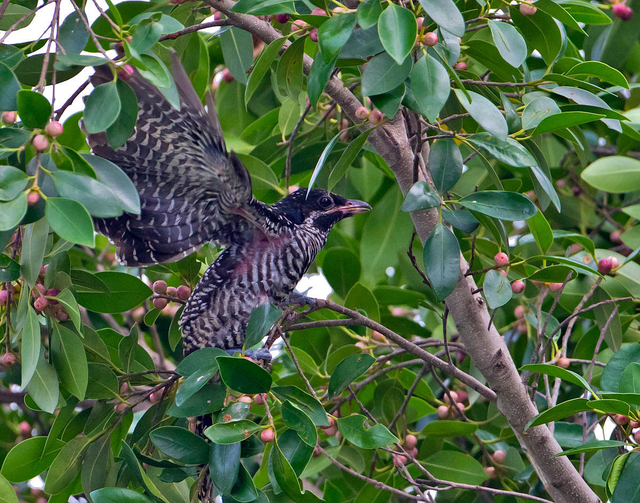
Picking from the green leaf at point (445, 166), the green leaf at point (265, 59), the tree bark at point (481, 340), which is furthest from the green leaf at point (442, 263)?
the green leaf at point (265, 59)

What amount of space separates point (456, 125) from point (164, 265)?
0.98 meters

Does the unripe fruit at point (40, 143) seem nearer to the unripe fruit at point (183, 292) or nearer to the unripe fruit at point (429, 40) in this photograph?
the unripe fruit at point (429, 40)

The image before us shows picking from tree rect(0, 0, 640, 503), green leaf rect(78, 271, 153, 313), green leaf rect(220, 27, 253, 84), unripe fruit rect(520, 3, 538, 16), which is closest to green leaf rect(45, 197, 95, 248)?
tree rect(0, 0, 640, 503)

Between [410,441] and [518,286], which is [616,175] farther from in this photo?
[410,441]

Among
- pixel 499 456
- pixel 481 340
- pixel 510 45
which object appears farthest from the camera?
pixel 499 456

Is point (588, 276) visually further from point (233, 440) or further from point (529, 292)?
point (233, 440)

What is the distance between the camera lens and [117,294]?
197cm

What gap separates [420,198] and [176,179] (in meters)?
0.76

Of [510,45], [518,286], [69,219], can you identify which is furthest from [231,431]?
[510,45]

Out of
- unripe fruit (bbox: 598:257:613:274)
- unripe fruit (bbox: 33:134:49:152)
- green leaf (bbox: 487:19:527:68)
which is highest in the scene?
green leaf (bbox: 487:19:527:68)

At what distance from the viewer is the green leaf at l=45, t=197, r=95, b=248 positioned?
111 cm

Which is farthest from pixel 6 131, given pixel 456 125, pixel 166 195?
pixel 456 125

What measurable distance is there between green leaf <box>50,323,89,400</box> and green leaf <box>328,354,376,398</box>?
22.9 inches

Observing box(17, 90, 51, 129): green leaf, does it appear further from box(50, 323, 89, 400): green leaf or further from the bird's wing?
box(50, 323, 89, 400): green leaf
